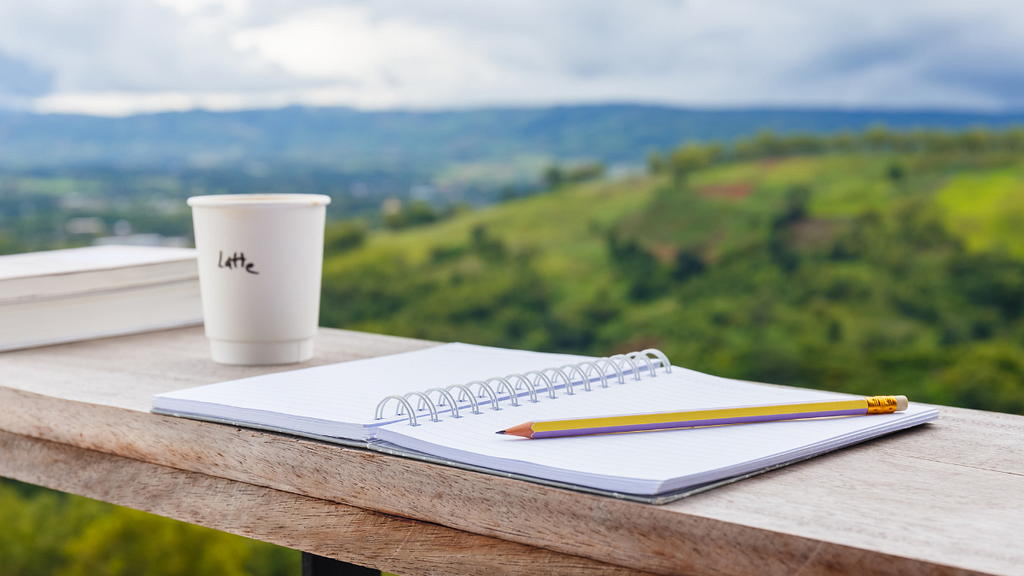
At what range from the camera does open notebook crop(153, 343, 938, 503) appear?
1.41 feet

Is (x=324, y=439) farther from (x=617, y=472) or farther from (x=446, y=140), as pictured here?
(x=446, y=140)

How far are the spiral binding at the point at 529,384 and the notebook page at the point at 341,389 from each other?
0.02 m

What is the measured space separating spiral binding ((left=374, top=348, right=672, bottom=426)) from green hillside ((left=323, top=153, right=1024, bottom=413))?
34.8ft

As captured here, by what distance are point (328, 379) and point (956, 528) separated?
44 cm

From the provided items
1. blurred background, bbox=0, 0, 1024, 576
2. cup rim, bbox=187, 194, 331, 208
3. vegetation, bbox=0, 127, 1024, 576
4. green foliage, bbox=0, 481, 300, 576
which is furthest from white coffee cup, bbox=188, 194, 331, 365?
vegetation, bbox=0, 127, 1024, 576

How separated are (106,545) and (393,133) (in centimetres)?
573

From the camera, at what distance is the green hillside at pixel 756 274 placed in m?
11.2

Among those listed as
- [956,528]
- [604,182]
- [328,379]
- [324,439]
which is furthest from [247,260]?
[604,182]

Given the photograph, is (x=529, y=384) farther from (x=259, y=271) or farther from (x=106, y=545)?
(x=106, y=545)

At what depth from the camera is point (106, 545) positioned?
7.14 m

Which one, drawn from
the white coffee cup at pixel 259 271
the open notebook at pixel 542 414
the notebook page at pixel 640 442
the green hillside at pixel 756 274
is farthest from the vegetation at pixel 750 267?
the notebook page at pixel 640 442

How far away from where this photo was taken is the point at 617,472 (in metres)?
0.41

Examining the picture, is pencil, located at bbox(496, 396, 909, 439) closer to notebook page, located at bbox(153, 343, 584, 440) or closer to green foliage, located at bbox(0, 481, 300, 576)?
notebook page, located at bbox(153, 343, 584, 440)

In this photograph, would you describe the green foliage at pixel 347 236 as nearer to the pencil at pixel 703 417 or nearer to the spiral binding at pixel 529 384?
the spiral binding at pixel 529 384
